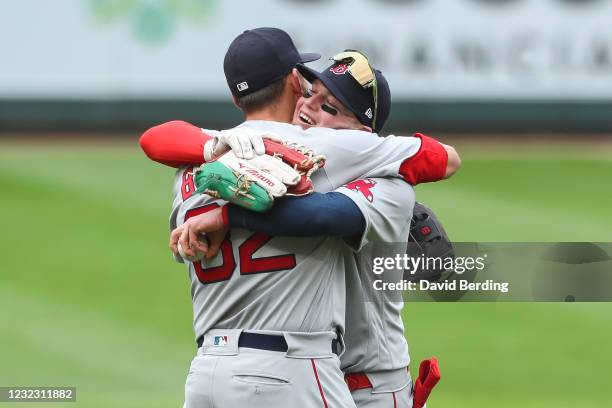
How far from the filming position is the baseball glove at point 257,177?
3318mm

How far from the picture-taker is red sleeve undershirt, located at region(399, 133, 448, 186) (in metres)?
3.64

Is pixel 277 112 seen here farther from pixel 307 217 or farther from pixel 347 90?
pixel 307 217

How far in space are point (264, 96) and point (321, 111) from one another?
26 cm

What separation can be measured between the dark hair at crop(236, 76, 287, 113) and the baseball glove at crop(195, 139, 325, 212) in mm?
313

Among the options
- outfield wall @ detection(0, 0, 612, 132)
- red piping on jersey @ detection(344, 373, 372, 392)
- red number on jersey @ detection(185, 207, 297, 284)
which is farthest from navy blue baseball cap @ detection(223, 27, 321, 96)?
outfield wall @ detection(0, 0, 612, 132)

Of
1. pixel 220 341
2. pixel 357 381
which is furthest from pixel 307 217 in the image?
pixel 357 381

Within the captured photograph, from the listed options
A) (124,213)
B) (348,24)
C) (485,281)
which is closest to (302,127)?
(485,281)

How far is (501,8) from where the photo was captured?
15562 mm

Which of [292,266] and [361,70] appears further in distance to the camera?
[361,70]

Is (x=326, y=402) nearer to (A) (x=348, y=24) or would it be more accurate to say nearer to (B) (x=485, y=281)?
(B) (x=485, y=281)

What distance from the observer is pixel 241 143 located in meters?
3.40

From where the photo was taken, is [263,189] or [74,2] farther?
[74,2]

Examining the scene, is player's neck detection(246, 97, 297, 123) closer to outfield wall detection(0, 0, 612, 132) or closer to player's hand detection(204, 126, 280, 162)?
player's hand detection(204, 126, 280, 162)

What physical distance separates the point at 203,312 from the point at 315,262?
42cm
